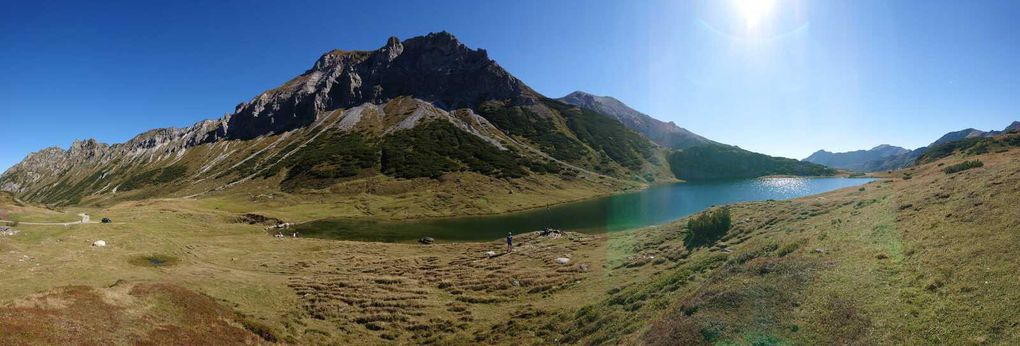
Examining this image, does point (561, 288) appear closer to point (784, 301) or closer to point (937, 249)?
point (784, 301)

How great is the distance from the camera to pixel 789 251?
2216 cm

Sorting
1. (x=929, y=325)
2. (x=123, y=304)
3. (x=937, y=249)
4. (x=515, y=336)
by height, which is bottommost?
(x=515, y=336)

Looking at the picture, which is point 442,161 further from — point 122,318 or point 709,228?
point 122,318

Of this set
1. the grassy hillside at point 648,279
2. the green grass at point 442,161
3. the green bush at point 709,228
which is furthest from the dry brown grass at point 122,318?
the green grass at point 442,161

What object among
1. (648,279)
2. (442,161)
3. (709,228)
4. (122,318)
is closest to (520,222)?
(709,228)

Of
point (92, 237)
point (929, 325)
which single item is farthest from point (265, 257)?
point (929, 325)

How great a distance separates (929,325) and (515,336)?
18.7 m

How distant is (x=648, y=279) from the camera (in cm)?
2931

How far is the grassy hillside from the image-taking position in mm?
14234

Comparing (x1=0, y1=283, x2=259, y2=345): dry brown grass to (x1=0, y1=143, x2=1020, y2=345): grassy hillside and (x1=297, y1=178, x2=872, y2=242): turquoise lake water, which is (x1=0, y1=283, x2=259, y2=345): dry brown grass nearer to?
(x1=0, y1=143, x2=1020, y2=345): grassy hillside

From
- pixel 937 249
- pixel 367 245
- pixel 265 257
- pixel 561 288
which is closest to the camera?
pixel 937 249

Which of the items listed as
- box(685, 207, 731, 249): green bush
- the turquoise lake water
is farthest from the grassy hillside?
the turquoise lake water

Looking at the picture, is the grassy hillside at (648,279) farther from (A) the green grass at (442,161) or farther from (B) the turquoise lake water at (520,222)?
(A) the green grass at (442,161)

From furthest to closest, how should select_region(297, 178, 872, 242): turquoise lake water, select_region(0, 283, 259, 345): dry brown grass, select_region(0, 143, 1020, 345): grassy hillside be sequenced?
Answer: select_region(297, 178, 872, 242): turquoise lake water < select_region(0, 283, 259, 345): dry brown grass < select_region(0, 143, 1020, 345): grassy hillside
